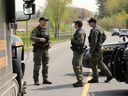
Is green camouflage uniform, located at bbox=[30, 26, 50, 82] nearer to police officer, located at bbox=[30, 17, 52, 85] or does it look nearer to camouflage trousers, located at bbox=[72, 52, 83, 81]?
police officer, located at bbox=[30, 17, 52, 85]

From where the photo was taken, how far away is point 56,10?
67.1m

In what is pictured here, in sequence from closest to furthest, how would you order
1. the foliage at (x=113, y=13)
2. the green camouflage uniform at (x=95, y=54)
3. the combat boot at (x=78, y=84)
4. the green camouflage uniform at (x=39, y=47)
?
the combat boot at (x=78, y=84)
the green camouflage uniform at (x=39, y=47)
the green camouflage uniform at (x=95, y=54)
the foliage at (x=113, y=13)

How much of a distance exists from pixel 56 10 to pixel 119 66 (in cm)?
5618

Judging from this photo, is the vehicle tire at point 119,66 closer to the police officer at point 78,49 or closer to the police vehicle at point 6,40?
the police officer at point 78,49

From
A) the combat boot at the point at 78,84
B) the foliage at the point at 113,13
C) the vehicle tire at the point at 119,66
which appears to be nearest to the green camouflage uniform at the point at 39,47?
the combat boot at the point at 78,84

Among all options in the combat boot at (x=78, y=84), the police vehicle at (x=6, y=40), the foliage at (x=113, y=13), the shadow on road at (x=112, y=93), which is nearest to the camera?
the police vehicle at (x=6, y=40)

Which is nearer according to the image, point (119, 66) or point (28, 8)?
point (28, 8)

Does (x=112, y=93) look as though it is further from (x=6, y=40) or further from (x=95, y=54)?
(x=6, y=40)

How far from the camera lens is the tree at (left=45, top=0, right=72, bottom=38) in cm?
6688

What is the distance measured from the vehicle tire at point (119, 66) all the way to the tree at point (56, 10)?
54778 millimetres

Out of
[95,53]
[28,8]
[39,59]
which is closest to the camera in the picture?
[28,8]

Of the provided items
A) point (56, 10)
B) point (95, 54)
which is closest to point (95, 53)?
point (95, 54)

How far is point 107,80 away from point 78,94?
259 centimetres

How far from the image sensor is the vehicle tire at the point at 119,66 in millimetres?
11219
